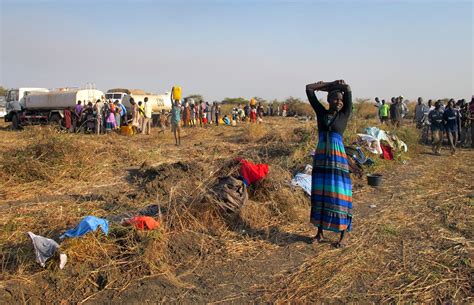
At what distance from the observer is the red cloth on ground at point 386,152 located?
9773mm

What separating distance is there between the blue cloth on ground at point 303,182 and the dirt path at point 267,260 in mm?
606

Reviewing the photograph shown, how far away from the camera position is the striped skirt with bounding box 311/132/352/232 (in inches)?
169

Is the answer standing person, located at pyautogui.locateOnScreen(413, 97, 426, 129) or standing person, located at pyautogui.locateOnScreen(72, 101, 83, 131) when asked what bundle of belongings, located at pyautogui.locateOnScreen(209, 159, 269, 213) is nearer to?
standing person, located at pyautogui.locateOnScreen(413, 97, 426, 129)

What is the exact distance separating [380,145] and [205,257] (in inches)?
277

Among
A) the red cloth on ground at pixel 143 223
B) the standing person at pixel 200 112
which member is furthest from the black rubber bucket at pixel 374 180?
the standing person at pixel 200 112

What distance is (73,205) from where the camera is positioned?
5.92 m

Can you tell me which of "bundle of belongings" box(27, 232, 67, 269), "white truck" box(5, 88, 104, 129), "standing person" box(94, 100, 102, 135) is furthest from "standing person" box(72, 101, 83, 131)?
"bundle of belongings" box(27, 232, 67, 269)

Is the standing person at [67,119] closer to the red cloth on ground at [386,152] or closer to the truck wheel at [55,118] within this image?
the truck wheel at [55,118]

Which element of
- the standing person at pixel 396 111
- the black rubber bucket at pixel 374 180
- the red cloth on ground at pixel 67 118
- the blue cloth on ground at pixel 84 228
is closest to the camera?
the blue cloth on ground at pixel 84 228

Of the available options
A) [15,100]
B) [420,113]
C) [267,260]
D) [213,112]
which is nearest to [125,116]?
[213,112]

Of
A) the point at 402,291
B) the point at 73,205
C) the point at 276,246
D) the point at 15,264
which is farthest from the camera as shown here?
the point at 73,205

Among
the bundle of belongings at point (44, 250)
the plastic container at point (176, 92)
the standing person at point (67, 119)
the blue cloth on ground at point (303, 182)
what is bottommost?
the bundle of belongings at point (44, 250)

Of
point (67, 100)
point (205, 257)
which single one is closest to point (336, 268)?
point (205, 257)

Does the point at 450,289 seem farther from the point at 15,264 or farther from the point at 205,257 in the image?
the point at 15,264
